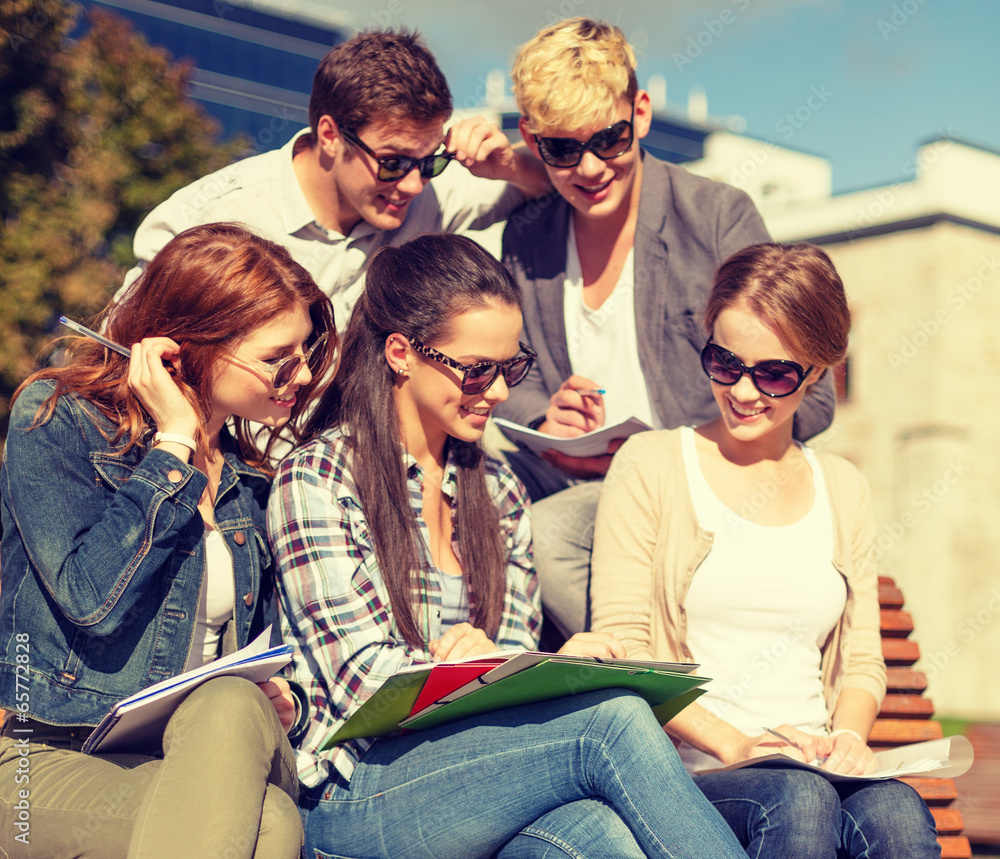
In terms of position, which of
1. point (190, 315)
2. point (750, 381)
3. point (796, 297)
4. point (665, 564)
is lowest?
point (665, 564)

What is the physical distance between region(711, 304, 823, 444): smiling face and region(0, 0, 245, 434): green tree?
935 cm

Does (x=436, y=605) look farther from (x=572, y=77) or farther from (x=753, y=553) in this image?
(x=572, y=77)

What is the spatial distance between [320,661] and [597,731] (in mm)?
726

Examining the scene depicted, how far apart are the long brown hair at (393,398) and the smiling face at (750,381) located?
A: 0.70 metres

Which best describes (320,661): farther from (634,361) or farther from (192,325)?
(634,361)

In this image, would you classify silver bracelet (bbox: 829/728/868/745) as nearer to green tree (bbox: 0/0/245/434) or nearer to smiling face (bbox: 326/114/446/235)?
smiling face (bbox: 326/114/446/235)

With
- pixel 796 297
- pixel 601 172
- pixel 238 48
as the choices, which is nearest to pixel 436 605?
pixel 796 297

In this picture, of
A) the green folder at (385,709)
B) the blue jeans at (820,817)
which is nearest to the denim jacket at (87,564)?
the green folder at (385,709)

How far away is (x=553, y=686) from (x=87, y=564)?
1.11 metres

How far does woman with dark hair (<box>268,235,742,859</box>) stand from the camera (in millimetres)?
2449

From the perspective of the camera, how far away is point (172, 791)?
209 centimetres

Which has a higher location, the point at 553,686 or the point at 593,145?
the point at 593,145

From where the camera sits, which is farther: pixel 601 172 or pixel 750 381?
pixel 601 172

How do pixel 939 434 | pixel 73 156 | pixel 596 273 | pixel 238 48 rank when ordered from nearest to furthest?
pixel 596 273 → pixel 73 156 → pixel 939 434 → pixel 238 48
